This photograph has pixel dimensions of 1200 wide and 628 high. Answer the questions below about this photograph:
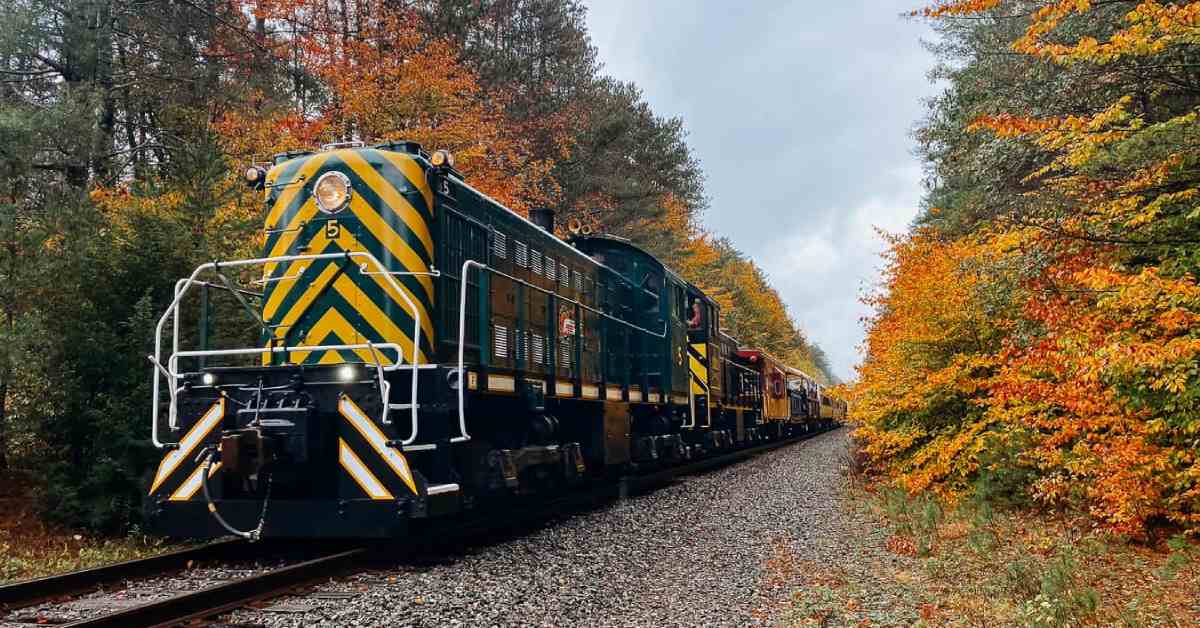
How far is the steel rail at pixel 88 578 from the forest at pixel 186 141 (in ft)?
7.35

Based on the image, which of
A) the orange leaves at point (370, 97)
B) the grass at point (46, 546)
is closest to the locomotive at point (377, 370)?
the grass at point (46, 546)

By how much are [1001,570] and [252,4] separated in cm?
1980

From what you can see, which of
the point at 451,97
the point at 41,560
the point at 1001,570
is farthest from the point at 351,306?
the point at 451,97

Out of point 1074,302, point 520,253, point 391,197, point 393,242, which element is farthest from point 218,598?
point 1074,302

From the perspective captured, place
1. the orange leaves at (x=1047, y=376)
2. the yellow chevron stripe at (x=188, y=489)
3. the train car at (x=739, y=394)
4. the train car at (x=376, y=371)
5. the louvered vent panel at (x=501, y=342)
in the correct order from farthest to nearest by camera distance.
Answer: the train car at (x=739, y=394), the louvered vent panel at (x=501, y=342), the orange leaves at (x=1047, y=376), the yellow chevron stripe at (x=188, y=489), the train car at (x=376, y=371)

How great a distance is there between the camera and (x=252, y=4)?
796 inches

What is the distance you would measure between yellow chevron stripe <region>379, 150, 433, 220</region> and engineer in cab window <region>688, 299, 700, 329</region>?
29.6ft

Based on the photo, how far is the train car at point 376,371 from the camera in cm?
649

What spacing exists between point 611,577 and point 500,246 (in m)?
4.09

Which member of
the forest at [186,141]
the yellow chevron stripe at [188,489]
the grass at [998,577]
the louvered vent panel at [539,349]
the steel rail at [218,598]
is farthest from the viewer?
the louvered vent panel at [539,349]

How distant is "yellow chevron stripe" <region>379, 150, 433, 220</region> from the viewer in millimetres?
7746

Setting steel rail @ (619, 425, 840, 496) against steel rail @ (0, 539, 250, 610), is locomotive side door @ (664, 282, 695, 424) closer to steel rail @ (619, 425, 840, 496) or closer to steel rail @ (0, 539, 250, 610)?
steel rail @ (619, 425, 840, 496)

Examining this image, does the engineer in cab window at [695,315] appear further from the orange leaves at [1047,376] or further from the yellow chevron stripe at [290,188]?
the yellow chevron stripe at [290,188]

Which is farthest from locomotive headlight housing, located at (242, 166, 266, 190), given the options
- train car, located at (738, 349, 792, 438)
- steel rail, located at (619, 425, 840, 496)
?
train car, located at (738, 349, 792, 438)
